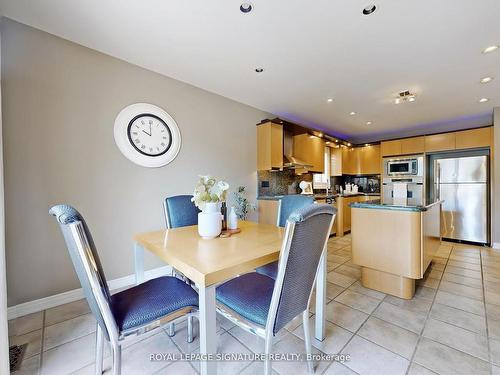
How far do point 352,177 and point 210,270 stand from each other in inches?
233

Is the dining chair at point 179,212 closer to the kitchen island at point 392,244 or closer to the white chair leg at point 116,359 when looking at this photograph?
the white chair leg at point 116,359

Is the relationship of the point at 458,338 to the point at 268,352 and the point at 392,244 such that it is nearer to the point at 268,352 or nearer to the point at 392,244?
the point at 392,244

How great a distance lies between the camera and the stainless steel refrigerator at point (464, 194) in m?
3.69

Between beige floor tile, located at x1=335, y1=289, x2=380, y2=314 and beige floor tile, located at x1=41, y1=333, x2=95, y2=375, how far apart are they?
200cm

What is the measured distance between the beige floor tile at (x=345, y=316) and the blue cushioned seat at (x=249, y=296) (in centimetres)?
78

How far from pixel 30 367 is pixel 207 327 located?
51.9 inches

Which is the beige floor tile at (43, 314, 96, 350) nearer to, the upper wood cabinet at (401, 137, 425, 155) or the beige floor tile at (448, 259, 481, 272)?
the beige floor tile at (448, 259, 481, 272)

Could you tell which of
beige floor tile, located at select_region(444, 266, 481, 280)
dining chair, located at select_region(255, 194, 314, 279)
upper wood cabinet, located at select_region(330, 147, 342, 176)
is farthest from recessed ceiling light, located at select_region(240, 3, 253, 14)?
upper wood cabinet, located at select_region(330, 147, 342, 176)

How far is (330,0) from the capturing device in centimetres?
152

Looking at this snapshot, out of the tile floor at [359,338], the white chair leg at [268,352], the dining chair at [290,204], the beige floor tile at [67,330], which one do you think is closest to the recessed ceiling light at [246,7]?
the dining chair at [290,204]

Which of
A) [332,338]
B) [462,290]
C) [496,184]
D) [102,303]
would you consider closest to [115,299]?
[102,303]

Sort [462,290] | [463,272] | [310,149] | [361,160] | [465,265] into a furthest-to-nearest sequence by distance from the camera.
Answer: [361,160]
[310,149]
[465,265]
[463,272]
[462,290]

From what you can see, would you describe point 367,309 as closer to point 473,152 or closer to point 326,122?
point 326,122

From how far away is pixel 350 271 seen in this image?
2.68m
